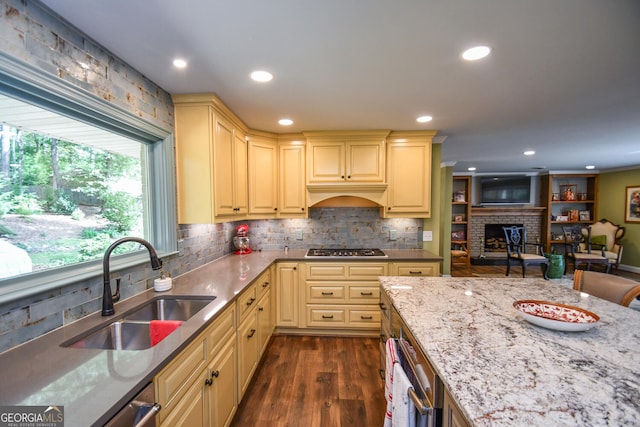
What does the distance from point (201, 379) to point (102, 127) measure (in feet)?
5.07

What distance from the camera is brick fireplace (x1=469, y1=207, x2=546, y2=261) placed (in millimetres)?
6715

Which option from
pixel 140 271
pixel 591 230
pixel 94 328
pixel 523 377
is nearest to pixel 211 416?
pixel 94 328

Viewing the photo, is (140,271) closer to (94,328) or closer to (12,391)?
(94,328)

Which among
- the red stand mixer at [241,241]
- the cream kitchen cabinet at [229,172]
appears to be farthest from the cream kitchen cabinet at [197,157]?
the red stand mixer at [241,241]

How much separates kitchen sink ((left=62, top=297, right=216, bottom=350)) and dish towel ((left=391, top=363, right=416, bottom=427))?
114 cm

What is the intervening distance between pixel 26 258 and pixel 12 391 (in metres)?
0.61

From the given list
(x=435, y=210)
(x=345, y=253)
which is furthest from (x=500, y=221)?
(x=345, y=253)

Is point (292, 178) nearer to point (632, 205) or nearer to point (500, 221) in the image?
point (500, 221)

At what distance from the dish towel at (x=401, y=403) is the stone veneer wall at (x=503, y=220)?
6735 mm

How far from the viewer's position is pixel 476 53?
1.46 m

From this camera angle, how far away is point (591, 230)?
6.12 m

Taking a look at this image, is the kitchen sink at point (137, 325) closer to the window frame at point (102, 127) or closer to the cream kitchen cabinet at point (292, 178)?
the window frame at point (102, 127)

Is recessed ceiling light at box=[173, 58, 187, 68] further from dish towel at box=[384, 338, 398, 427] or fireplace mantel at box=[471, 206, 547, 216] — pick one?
A: fireplace mantel at box=[471, 206, 547, 216]

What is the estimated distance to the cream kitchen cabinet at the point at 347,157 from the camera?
296 centimetres
